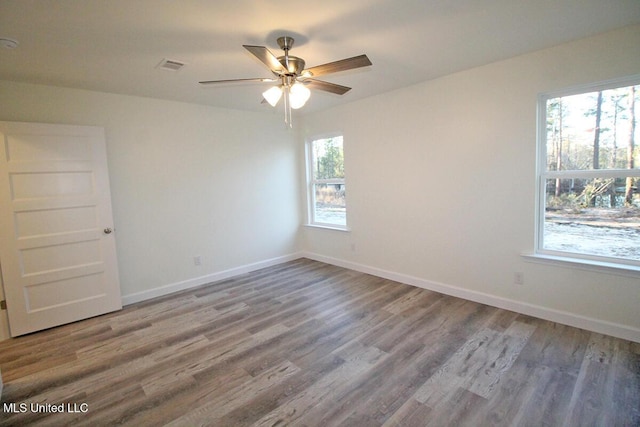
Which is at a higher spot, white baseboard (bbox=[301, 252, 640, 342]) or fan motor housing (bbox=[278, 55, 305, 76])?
fan motor housing (bbox=[278, 55, 305, 76])

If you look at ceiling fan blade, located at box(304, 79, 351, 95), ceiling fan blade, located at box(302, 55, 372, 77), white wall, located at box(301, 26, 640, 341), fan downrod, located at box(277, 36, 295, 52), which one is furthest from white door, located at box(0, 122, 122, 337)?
white wall, located at box(301, 26, 640, 341)

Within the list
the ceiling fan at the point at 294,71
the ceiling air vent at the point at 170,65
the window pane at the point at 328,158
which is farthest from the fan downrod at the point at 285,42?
the window pane at the point at 328,158

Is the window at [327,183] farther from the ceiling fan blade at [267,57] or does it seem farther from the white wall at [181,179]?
the ceiling fan blade at [267,57]

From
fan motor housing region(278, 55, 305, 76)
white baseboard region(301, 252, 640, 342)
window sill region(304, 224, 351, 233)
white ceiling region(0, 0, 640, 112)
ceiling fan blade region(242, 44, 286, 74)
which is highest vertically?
white ceiling region(0, 0, 640, 112)

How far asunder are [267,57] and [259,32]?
354mm

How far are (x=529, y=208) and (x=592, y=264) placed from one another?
66 cm

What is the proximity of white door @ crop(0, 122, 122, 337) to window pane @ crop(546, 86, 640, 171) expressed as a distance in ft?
15.1

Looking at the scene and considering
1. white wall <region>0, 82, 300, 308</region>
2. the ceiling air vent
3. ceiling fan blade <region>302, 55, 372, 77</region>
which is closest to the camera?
ceiling fan blade <region>302, 55, 372, 77</region>

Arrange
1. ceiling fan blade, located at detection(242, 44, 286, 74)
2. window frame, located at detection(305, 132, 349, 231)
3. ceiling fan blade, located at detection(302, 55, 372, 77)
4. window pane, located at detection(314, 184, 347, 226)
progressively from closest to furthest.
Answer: ceiling fan blade, located at detection(242, 44, 286, 74) → ceiling fan blade, located at detection(302, 55, 372, 77) → window pane, located at detection(314, 184, 347, 226) → window frame, located at detection(305, 132, 349, 231)

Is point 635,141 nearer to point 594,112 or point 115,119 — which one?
point 594,112

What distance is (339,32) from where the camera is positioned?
7.39 ft

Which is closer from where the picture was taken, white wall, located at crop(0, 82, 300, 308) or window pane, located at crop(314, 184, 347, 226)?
white wall, located at crop(0, 82, 300, 308)

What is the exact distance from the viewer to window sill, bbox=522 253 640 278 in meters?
2.45

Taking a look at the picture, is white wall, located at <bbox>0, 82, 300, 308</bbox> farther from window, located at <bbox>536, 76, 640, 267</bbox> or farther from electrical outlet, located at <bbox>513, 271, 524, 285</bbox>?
window, located at <bbox>536, 76, 640, 267</bbox>
